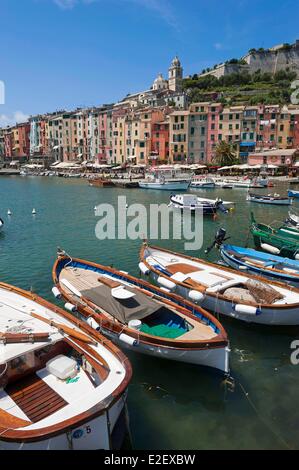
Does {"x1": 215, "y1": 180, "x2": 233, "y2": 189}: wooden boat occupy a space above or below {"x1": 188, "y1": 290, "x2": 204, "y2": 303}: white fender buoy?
above

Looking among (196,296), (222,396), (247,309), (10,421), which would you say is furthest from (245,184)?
(10,421)

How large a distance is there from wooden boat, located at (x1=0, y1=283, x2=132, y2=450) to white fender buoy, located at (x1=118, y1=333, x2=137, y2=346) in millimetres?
1243

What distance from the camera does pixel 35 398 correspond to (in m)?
8.30

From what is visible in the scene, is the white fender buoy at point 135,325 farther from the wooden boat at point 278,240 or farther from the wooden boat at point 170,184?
the wooden boat at point 170,184

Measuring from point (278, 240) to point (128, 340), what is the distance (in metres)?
15.1

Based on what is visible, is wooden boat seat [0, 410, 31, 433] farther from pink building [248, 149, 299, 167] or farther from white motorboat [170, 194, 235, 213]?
pink building [248, 149, 299, 167]

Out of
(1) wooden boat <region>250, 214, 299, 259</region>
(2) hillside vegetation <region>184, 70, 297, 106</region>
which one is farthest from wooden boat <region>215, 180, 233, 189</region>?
(2) hillside vegetation <region>184, 70, 297, 106</region>

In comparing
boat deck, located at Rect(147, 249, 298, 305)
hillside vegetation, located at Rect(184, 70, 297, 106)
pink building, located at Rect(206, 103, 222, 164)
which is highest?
hillside vegetation, located at Rect(184, 70, 297, 106)

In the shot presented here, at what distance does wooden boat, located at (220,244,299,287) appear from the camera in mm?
16406

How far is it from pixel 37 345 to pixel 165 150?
265ft

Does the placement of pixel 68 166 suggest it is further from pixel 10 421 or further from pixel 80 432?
pixel 80 432
